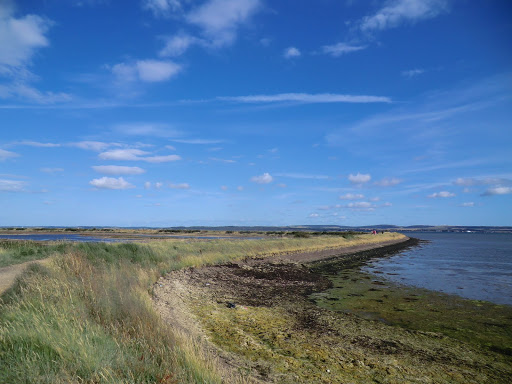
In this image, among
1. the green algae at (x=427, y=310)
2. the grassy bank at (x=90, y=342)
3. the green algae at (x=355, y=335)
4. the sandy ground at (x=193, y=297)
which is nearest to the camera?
the grassy bank at (x=90, y=342)

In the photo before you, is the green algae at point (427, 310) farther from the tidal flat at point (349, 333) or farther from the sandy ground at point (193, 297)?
the sandy ground at point (193, 297)

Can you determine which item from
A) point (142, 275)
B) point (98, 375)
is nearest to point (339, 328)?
point (98, 375)

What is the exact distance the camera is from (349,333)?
32.2 feet

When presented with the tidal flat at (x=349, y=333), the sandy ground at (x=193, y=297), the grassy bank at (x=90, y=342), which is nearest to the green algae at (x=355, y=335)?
the tidal flat at (x=349, y=333)

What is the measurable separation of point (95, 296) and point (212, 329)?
3492 mm

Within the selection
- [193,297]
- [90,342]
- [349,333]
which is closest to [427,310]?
[349,333]

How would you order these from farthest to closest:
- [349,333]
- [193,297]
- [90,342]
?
[193,297] < [349,333] < [90,342]

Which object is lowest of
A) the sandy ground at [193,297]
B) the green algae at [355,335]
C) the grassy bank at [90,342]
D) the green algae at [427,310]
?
the green algae at [427,310]

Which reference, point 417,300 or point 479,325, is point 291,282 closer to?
point 417,300

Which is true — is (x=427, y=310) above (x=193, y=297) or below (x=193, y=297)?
below

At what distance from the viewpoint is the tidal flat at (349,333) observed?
7324 mm

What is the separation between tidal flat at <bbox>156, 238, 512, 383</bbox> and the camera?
7324 mm

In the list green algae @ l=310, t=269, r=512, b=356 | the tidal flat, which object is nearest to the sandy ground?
the tidal flat

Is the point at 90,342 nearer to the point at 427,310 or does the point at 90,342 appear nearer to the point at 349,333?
the point at 349,333
